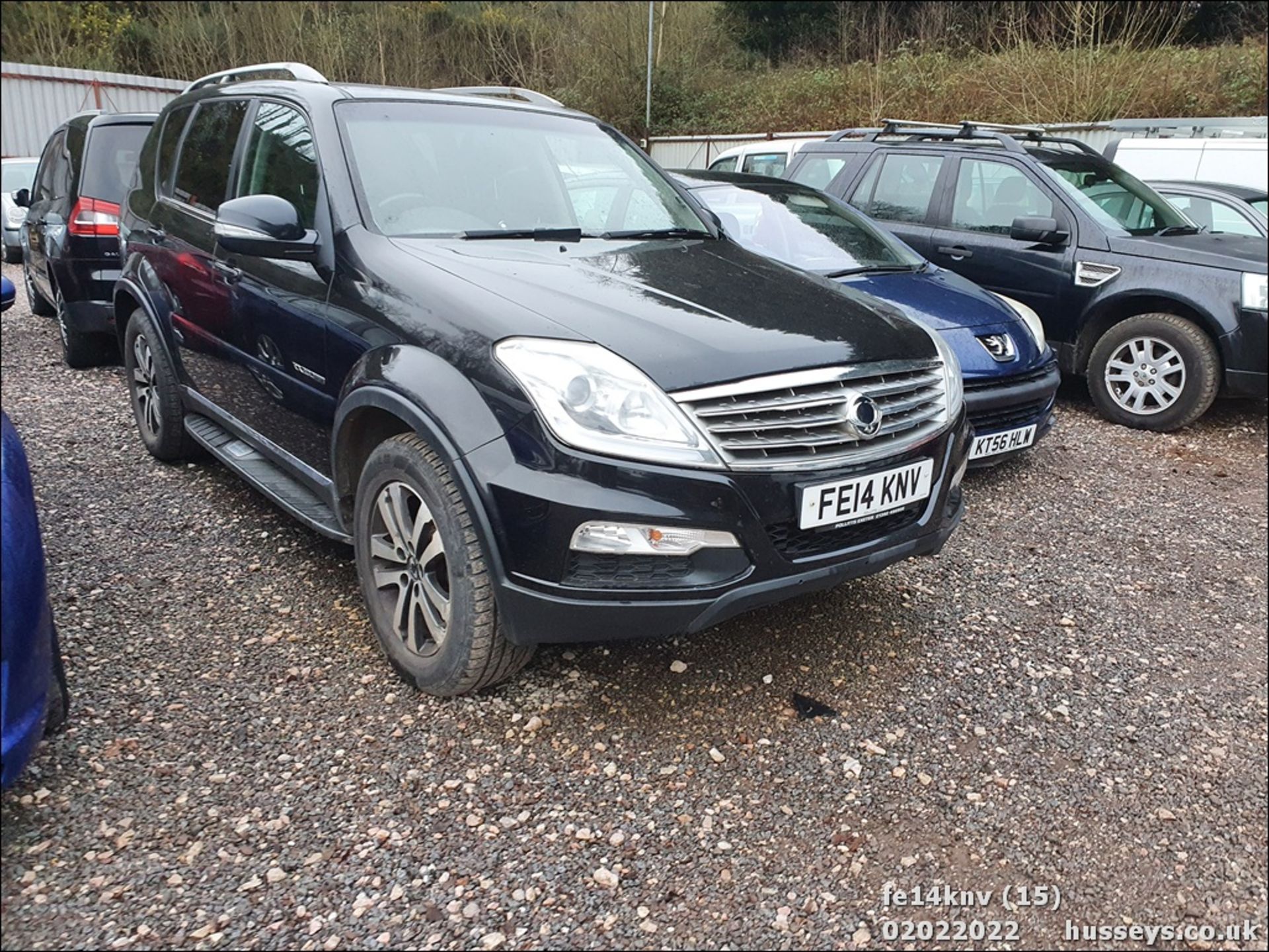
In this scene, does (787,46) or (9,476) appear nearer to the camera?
(9,476)

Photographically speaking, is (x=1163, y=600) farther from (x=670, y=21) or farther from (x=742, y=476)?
(x=670, y=21)

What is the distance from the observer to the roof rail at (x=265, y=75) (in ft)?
11.8

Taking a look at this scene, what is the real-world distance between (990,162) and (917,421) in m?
4.40

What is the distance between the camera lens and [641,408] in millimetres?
2238

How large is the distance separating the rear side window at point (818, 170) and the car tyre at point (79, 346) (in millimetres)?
5225

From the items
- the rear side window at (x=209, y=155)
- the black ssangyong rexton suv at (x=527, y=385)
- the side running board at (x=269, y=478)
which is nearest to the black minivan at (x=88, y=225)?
the rear side window at (x=209, y=155)

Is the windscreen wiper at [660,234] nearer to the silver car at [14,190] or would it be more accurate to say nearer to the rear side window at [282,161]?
the rear side window at [282,161]

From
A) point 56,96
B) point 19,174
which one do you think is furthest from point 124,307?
point 56,96

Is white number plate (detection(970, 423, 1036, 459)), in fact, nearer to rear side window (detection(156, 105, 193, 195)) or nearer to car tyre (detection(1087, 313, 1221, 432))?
car tyre (detection(1087, 313, 1221, 432))

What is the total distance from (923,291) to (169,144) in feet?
12.5

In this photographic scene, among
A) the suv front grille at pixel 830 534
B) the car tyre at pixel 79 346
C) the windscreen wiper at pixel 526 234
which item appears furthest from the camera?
the car tyre at pixel 79 346

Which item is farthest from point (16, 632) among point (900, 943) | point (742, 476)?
point (900, 943)

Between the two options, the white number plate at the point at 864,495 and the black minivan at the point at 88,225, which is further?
the black minivan at the point at 88,225

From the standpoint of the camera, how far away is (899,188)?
6672mm
